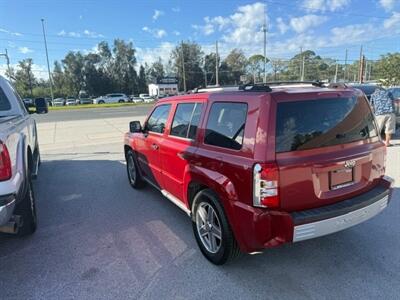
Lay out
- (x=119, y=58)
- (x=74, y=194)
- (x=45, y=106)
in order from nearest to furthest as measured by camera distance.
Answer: (x=74, y=194)
(x=45, y=106)
(x=119, y=58)

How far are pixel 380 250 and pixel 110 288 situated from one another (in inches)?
108

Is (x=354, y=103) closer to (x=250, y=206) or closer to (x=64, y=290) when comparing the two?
(x=250, y=206)

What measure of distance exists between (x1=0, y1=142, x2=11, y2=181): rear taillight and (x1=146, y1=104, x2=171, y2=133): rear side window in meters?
1.92

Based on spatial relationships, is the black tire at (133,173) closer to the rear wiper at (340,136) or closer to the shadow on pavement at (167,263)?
the shadow on pavement at (167,263)

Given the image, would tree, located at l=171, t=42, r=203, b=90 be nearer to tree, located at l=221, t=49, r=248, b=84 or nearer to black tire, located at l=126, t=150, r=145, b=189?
tree, located at l=221, t=49, r=248, b=84

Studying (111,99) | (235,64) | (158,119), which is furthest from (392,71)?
(235,64)

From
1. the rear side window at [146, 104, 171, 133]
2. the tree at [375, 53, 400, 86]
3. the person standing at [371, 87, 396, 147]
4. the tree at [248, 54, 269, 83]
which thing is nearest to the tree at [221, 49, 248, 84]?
the tree at [248, 54, 269, 83]

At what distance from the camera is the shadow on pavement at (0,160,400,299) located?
8.58 feet

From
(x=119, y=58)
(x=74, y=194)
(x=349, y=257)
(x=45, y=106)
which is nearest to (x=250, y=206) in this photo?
(x=349, y=257)

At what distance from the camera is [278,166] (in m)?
2.35

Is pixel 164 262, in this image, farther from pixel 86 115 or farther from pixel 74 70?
pixel 74 70

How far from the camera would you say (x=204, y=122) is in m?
3.14

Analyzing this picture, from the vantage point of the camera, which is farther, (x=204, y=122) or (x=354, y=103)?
(x=204, y=122)

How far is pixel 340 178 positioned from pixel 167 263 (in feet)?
6.14
